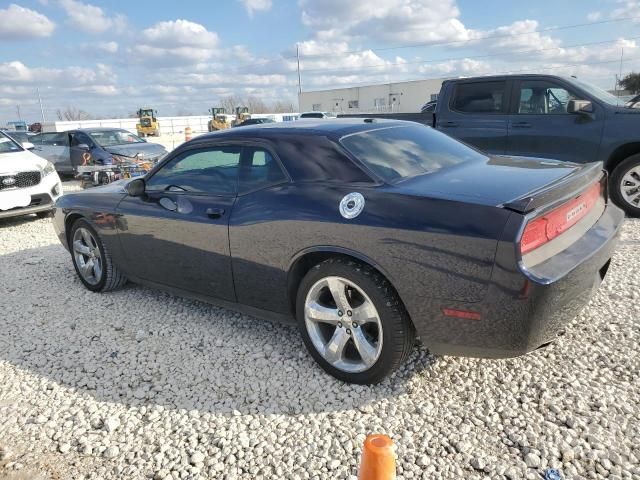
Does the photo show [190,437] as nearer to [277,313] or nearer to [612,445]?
[277,313]

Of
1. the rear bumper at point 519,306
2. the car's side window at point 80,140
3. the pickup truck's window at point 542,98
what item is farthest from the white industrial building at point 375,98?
the rear bumper at point 519,306

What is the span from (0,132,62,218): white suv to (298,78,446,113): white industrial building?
3772cm

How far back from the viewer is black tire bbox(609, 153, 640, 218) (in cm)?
615

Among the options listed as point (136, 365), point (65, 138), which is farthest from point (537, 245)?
point (65, 138)

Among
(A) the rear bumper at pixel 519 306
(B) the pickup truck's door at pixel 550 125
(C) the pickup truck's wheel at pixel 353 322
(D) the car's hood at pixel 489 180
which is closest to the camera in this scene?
(A) the rear bumper at pixel 519 306

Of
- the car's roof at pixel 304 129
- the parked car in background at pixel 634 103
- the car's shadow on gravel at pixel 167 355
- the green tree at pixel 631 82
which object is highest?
the green tree at pixel 631 82

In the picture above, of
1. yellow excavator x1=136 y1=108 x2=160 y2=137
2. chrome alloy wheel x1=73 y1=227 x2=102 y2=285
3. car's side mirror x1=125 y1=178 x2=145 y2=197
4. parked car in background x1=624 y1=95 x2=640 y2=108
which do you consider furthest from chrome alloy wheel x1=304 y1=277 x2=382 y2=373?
yellow excavator x1=136 y1=108 x2=160 y2=137

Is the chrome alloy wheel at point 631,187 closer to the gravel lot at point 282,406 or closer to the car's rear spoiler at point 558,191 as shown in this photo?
the gravel lot at point 282,406

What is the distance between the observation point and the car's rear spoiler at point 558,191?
7.53 feet

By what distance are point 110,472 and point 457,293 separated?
188 cm

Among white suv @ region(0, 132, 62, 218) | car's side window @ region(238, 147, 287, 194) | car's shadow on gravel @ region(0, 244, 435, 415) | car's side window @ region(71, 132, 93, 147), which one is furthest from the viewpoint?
car's side window @ region(71, 132, 93, 147)

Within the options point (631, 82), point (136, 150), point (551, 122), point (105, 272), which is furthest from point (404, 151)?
point (631, 82)

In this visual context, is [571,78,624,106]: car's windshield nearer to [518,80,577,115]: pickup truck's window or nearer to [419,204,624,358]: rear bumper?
[518,80,577,115]: pickup truck's window

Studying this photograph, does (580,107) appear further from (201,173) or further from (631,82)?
(631,82)
